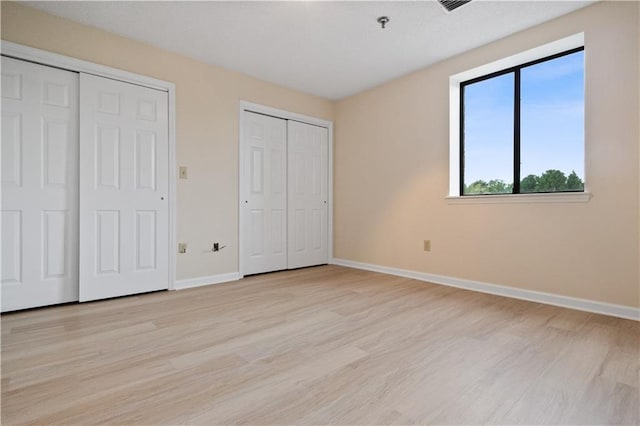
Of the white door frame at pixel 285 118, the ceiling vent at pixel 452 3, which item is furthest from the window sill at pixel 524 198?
the white door frame at pixel 285 118

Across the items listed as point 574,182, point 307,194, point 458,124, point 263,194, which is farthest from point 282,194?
point 574,182

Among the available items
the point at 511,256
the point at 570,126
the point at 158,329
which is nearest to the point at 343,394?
the point at 158,329

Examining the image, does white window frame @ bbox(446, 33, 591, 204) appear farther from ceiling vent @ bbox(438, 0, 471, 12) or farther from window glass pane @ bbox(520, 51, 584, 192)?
Answer: ceiling vent @ bbox(438, 0, 471, 12)

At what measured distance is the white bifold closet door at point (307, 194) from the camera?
165 inches

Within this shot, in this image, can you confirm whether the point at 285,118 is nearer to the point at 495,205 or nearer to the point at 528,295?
the point at 495,205

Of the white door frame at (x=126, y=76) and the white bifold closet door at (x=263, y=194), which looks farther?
the white bifold closet door at (x=263, y=194)

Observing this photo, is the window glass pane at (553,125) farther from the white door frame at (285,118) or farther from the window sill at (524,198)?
the white door frame at (285,118)

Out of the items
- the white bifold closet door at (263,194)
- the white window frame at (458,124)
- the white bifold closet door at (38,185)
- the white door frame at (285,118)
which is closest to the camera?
the white bifold closet door at (38,185)

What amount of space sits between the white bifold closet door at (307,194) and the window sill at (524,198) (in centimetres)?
181

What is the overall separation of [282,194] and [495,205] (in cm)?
241

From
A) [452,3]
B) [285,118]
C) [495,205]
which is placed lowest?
[495,205]

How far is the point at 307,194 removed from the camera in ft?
14.3

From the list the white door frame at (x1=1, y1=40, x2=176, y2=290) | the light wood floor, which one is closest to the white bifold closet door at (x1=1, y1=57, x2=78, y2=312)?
the white door frame at (x1=1, y1=40, x2=176, y2=290)

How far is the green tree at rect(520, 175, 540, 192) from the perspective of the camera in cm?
286
